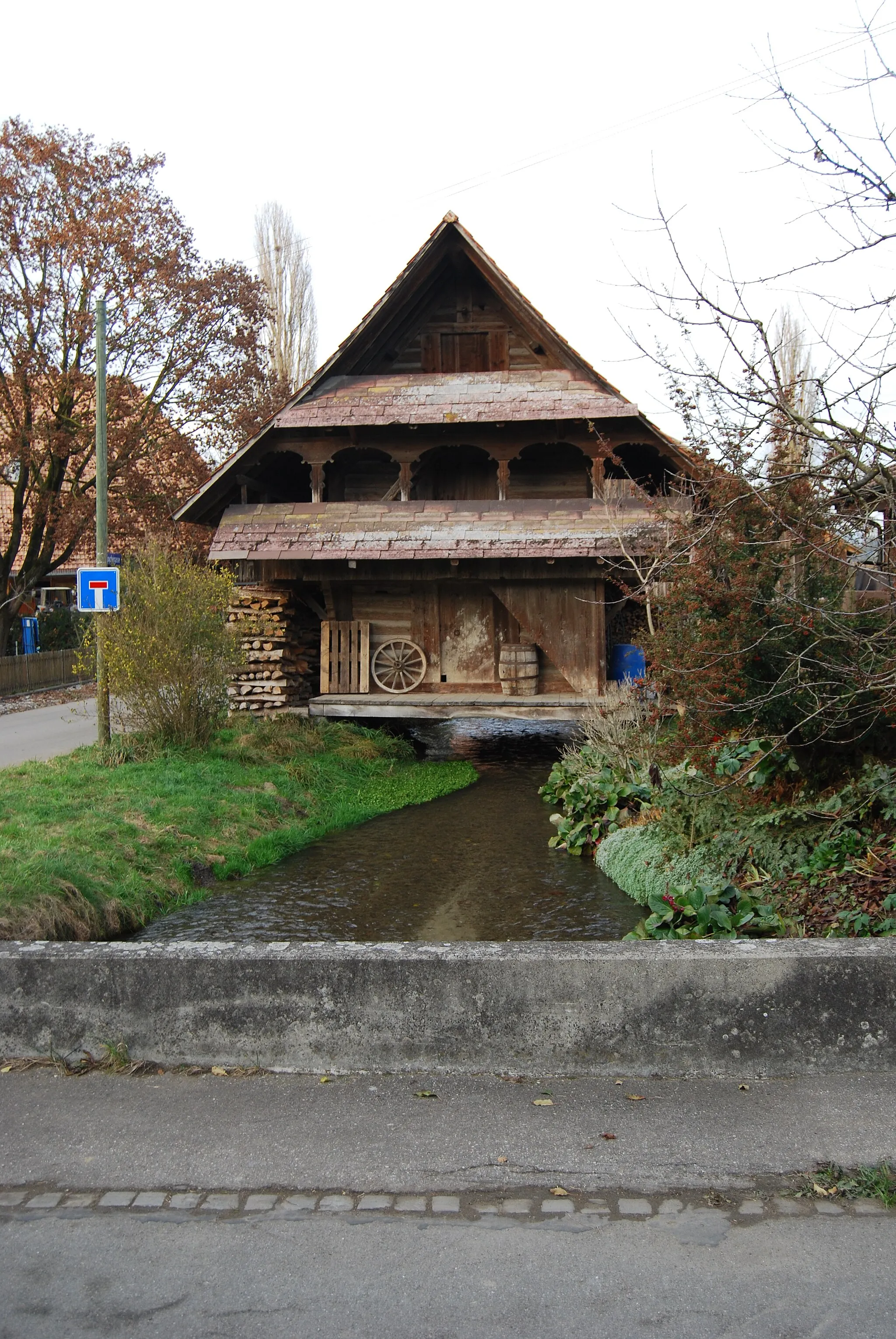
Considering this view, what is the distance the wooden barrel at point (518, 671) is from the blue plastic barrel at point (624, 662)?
4.29ft

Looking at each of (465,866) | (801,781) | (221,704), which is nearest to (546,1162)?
(801,781)

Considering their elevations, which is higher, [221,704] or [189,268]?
[189,268]

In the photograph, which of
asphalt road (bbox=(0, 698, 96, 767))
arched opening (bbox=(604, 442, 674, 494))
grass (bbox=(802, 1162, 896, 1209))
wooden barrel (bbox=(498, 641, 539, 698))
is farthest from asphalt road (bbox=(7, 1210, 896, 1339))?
arched opening (bbox=(604, 442, 674, 494))

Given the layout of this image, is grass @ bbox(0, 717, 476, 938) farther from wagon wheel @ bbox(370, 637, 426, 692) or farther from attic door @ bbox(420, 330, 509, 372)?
attic door @ bbox(420, 330, 509, 372)

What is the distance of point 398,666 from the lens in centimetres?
1570

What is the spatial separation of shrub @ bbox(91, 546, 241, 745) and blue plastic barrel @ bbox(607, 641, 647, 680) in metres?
5.75

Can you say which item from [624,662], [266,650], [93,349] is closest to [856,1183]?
[624,662]

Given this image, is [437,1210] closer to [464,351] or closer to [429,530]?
[429,530]

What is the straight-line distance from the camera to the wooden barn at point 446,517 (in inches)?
564

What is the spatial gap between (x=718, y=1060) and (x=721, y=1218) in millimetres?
872

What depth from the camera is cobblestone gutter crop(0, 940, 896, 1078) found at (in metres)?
3.86

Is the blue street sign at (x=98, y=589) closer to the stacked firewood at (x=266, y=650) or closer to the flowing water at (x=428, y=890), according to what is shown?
the stacked firewood at (x=266, y=650)

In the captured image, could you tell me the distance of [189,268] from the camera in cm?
2508

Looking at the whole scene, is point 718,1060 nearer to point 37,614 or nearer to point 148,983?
point 148,983
